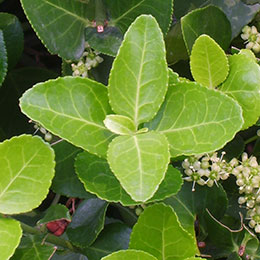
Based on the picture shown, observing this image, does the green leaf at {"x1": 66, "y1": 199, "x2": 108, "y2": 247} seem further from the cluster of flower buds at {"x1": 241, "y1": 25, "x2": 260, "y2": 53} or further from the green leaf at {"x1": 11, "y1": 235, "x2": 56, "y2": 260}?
the cluster of flower buds at {"x1": 241, "y1": 25, "x2": 260, "y2": 53}

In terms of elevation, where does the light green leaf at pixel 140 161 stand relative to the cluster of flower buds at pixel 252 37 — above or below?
below

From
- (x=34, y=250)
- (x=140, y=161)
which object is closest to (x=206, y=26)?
(x=140, y=161)

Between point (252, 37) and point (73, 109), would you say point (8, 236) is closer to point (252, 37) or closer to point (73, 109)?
point (73, 109)

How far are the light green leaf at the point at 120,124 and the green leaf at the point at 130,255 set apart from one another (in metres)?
0.14

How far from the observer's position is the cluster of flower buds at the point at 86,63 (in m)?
0.86

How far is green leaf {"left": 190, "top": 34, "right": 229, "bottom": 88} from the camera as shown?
79cm

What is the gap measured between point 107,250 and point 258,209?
0.23m

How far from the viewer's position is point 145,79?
73cm

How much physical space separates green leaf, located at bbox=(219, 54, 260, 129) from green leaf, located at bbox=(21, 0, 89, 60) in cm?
23

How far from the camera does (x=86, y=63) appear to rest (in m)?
0.88

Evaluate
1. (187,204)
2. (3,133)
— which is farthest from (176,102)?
(3,133)

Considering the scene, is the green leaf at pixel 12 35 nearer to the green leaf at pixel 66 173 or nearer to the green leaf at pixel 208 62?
the green leaf at pixel 66 173

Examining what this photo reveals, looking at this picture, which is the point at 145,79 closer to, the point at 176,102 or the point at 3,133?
the point at 176,102

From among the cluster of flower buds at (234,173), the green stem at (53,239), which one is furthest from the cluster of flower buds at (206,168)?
the green stem at (53,239)
